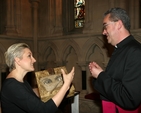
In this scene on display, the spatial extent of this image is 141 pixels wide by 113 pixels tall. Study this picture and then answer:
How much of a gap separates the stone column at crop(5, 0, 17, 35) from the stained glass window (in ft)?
5.80

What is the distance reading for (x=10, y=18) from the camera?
4.86 meters

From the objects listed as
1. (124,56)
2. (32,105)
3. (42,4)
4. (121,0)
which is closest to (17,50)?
(32,105)

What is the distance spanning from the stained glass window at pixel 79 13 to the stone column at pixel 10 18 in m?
1.77

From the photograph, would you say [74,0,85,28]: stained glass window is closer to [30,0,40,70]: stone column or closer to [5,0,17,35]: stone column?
[30,0,40,70]: stone column

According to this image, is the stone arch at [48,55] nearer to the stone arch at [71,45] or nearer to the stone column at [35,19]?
the stone column at [35,19]

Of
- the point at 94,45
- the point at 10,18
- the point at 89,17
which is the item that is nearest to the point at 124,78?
the point at 94,45

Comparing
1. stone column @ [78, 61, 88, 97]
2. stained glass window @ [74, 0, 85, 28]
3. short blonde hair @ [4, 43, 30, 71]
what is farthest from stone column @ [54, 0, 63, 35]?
short blonde hair @ [4, 43, 30, 71]

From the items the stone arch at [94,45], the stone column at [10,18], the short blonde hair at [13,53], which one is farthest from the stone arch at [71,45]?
the short blonde hair at [13,53]

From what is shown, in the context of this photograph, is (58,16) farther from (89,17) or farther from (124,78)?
(124,78)

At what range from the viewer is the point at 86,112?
4.25m

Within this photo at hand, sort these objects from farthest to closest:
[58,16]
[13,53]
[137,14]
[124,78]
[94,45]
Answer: [58,16], [94,45], [137,14], [13,53], [124,78]

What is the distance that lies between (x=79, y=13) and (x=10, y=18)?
197cm

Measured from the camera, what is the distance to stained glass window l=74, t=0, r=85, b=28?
16.1 feet

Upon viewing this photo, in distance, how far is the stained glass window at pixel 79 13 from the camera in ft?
16.1
